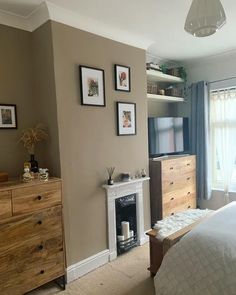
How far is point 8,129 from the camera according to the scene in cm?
236

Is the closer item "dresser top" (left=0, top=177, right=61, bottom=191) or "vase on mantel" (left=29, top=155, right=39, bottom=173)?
"dresser top" (left=0, top=177, right=61, bottom=191)

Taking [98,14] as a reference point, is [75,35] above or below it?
below

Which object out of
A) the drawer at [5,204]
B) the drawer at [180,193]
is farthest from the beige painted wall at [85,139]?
the drawer at [180,193]

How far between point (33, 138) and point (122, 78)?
124 centimetres

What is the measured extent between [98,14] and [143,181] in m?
1.98

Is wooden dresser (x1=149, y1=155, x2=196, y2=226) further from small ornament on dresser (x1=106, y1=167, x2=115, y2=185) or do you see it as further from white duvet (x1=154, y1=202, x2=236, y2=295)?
white duvet (x1=154, y1=202, x2=236, y2=295)

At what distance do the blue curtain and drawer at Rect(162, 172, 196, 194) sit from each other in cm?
24

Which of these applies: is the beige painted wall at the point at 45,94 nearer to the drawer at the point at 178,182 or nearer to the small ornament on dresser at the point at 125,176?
the small ornament on dresser at the point at 125,176

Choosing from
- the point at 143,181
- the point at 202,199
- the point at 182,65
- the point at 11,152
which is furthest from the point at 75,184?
the point at 182,65

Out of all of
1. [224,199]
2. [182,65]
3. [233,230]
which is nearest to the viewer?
[233,230]

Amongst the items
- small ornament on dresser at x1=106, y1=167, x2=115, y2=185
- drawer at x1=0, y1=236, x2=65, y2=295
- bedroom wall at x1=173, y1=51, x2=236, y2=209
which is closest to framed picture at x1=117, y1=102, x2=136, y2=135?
small ornament on dresser at x1=106, y1=167, x2=115, y2=185

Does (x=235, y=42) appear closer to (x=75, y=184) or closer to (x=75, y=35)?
(x=75, y=35)

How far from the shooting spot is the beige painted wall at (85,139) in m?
2.32

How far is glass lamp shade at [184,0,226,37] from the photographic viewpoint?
58.2 inches
